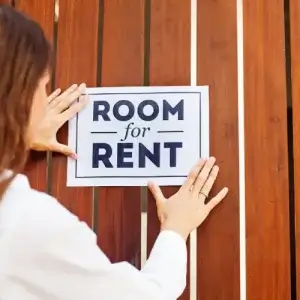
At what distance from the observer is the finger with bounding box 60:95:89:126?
1270 mm

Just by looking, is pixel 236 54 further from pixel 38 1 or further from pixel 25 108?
pixel 25 108

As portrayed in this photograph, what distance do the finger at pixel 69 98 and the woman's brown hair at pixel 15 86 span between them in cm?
40

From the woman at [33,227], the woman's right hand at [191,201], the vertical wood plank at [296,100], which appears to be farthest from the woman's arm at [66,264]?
the vertical wood plank at [296,100]

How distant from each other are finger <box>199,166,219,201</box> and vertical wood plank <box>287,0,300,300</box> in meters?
0.15

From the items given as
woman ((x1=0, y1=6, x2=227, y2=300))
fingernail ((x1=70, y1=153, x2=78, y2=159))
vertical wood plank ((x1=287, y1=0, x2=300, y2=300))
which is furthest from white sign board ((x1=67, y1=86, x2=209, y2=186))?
woman ((x1=0, y1=6, x2=227, y2=300))

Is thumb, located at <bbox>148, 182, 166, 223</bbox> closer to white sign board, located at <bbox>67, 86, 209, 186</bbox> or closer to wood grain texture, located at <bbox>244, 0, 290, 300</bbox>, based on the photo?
white sign board, located at <bbox>67, 86, 209, 186</bbox>

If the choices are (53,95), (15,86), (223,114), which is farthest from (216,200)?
(15,86)

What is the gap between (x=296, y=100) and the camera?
1.24m

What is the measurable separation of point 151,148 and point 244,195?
0.20m

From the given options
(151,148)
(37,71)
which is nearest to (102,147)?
(151,148)

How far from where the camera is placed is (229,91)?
1258mm

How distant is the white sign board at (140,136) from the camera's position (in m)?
1.24

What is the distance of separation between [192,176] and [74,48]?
36 centimetres

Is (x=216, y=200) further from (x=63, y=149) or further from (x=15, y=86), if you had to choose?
(x=15, y=86)
